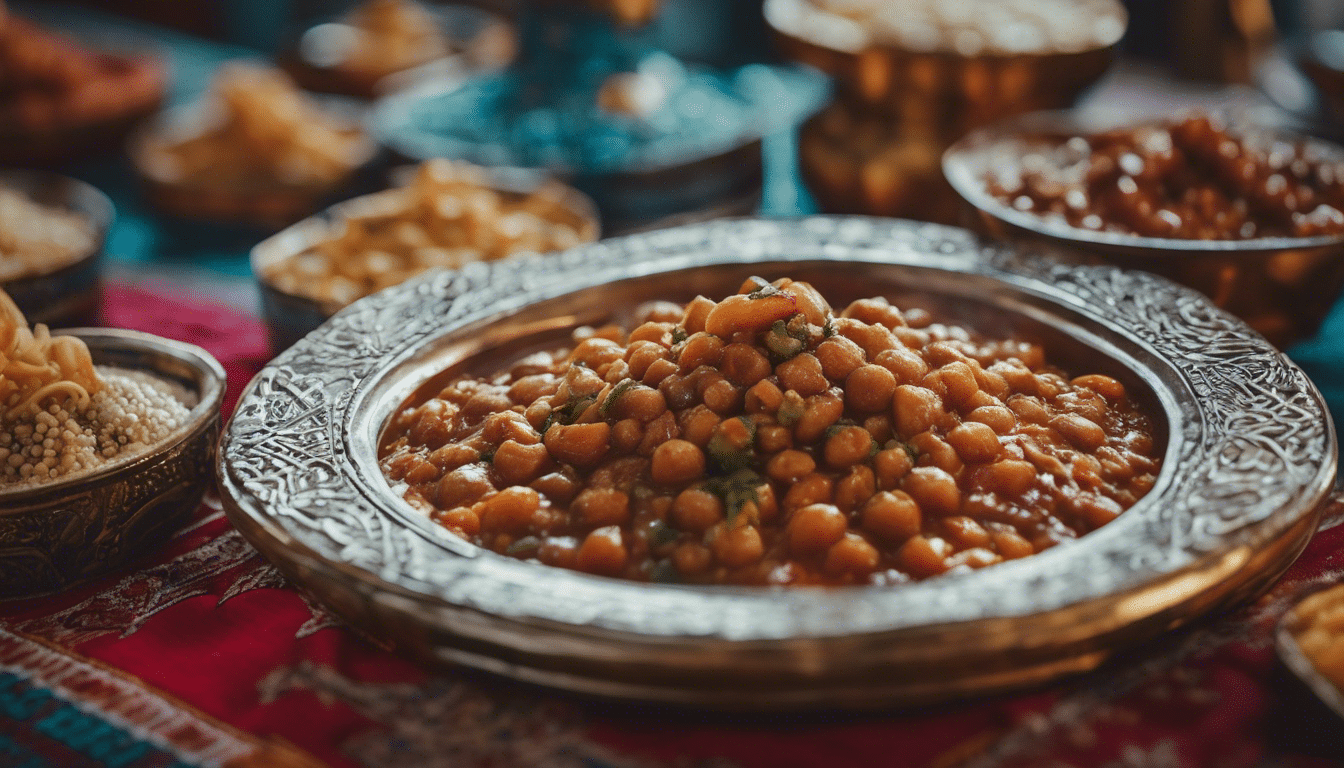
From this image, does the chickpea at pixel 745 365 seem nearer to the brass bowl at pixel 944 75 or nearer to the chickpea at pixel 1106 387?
the chickpea at pixel 1106 387

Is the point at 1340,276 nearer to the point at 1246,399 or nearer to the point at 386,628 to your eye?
the point at 1246,399

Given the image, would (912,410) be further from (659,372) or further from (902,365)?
(659,372)

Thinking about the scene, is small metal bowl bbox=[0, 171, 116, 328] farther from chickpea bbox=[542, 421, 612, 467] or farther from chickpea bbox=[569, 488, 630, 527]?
chickpea bbox=[569, 488, 630, 527]

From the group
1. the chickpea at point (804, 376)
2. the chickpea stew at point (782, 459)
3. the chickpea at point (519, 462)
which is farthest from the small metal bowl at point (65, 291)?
the chickpea at point (804, 376)

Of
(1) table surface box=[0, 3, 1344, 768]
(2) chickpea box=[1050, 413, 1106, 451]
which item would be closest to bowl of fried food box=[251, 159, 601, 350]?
(1) table surface box=[0, 3, 1344, 768]

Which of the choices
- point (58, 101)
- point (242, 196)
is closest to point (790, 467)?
point (242, 196)

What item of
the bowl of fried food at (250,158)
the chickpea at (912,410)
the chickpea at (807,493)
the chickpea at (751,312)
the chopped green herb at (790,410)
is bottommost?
the bowl of fried food at (250,158)
